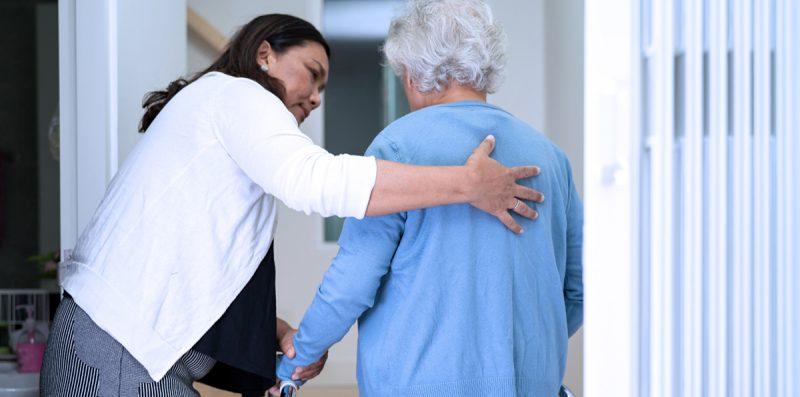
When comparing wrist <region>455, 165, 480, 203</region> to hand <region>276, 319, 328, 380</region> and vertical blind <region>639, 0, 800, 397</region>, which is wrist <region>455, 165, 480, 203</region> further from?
hand <region>276, 319, 328, 380</region>

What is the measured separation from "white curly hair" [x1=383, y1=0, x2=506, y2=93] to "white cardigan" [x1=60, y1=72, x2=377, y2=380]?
311mm

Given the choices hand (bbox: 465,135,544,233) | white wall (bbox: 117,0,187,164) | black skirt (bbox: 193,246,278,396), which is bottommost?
black skirt (bbox: 193,246,278,396)

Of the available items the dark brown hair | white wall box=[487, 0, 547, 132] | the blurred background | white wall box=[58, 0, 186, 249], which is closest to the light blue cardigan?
the dark brown hair

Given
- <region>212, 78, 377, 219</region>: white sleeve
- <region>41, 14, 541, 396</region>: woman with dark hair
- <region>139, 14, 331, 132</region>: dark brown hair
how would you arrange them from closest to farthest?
<region>212, 78, 377, 219</region>: white sleeve
<region>41, 14, 541, 396</region>: woman with dark hair
<region>139, 14, 331, 132</region>: dark brown hair

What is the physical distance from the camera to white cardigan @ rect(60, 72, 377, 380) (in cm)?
154

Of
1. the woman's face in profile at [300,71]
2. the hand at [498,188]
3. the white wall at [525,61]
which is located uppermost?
the white wall at [525,61]

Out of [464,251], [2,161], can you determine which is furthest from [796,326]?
[2,161]

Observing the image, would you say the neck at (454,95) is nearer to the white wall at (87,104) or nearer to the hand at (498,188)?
the hand at (498,188)

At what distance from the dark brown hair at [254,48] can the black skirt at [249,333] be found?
1.23 ft

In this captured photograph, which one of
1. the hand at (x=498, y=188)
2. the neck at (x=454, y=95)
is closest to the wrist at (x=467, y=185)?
the hand at (x=498, y=188)

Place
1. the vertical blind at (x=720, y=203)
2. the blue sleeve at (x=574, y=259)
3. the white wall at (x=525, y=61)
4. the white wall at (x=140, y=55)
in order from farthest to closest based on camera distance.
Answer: the white wall at (x=525, y=61) < the white wall at (x=140, y=55) < the blue sleeve at (x=574, y=259) < the vertical blind at (x=720, y=203)

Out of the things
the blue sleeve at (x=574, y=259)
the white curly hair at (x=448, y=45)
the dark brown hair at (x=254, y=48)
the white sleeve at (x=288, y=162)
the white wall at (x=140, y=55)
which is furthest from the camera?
the white wall at (x=140, y=55)

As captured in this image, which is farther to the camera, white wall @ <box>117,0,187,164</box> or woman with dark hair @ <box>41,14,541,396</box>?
white wall @ <box>117,0,187,164</box>

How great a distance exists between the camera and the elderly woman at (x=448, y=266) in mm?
1596
